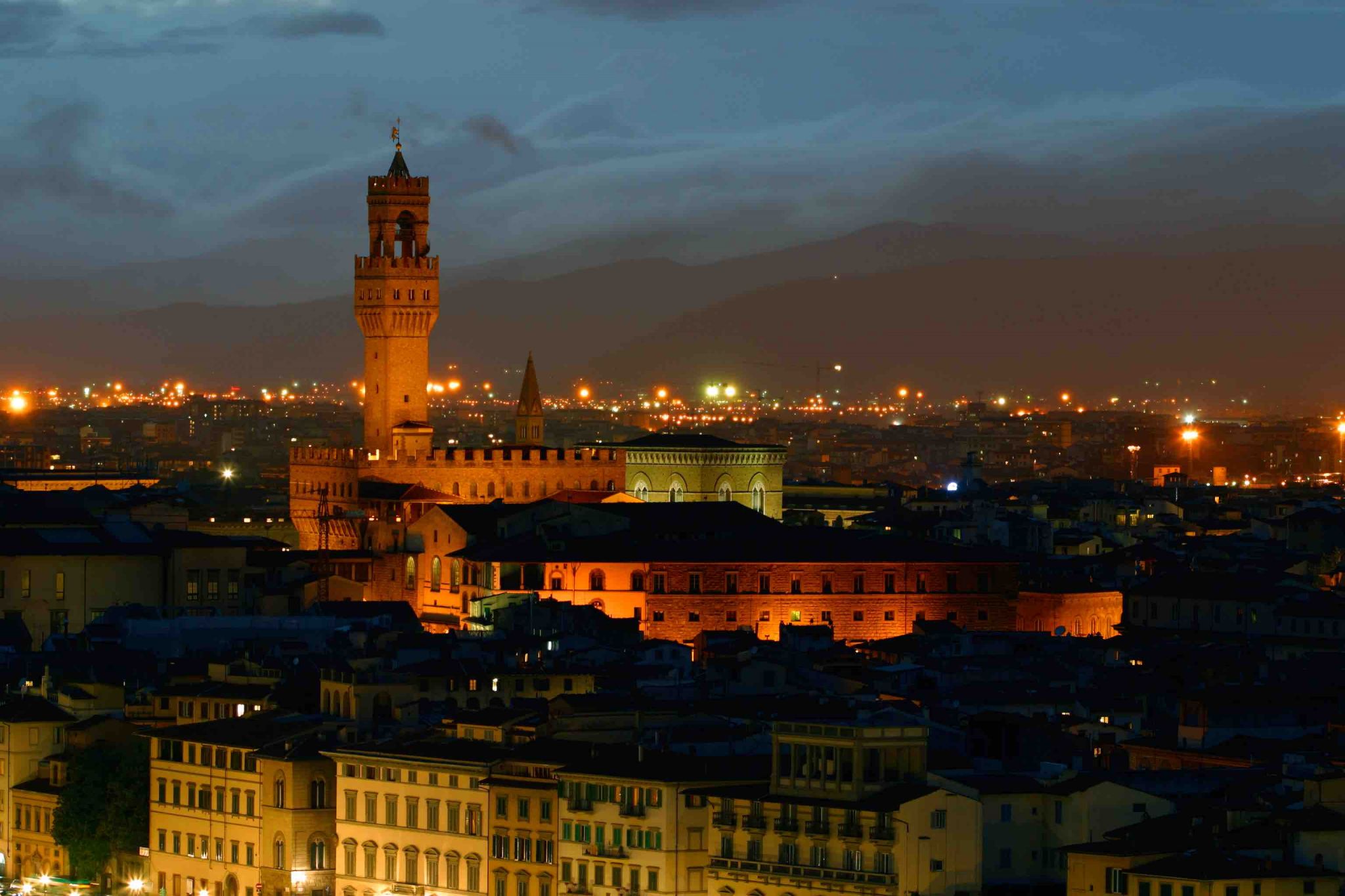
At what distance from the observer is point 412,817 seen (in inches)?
2076

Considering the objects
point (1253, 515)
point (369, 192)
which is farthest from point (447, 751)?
point (1253, 515)

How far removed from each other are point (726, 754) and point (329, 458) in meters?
53.2

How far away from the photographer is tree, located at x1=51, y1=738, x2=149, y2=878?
56.9 m

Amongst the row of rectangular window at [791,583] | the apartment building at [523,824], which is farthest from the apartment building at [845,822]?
the row of rectangular window at [791,583]

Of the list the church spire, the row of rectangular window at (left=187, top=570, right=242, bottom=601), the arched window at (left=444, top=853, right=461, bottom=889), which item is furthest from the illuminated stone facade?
the arched window at (left=444, top=853, right=461, bottom=889)

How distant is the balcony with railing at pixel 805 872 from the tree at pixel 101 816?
1193cm

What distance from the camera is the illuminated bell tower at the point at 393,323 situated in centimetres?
10638

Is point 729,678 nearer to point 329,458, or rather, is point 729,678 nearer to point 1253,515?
point 329,458

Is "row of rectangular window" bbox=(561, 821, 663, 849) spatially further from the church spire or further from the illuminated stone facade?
the church spire

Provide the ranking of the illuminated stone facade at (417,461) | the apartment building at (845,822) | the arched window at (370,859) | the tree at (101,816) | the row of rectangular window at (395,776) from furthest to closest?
the illuminated stone facade at (417,461)
the tree at (101,816)
the arched window at (370,859)
the row of rectangular window at (395,776)
the apartment building at (845,822)

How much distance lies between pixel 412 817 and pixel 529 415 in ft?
210

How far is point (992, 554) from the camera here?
86.4 meters

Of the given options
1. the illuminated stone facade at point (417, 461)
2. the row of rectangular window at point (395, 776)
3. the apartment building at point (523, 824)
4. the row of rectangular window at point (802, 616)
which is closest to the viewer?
the apartment building at point (523, 824)

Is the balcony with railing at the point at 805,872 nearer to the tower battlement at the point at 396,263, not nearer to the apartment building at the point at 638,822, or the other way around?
the apartment building at the point at 638,822
